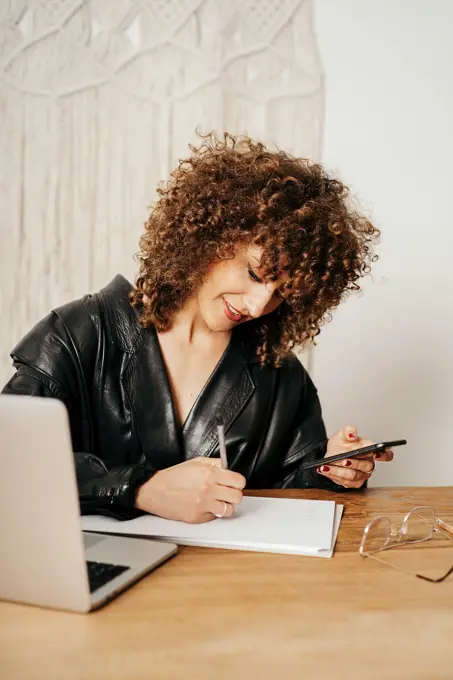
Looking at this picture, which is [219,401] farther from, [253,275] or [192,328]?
[253,275]

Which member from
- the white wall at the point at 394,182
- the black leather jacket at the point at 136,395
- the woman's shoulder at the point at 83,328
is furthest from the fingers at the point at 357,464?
the white wall at the point at 394,182

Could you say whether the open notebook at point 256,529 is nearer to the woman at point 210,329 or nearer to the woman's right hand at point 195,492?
the woman's right hand at point 195,492

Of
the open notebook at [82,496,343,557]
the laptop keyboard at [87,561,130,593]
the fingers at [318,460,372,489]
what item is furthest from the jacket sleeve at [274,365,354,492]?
the laptop keyboard at [87,561,130,593]

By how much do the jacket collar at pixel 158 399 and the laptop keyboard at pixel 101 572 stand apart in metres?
0.67

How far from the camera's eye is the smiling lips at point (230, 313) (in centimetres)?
176

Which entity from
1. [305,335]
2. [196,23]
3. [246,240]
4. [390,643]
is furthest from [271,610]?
[196,23]

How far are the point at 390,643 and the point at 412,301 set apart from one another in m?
2.47

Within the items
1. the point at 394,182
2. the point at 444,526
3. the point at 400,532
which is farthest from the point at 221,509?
the point at 394,182

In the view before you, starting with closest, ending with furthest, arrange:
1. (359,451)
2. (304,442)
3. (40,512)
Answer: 1. (40,512)
2. (359,451)
3. (304,442)

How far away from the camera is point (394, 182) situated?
3.19 metres

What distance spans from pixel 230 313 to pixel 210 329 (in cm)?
13

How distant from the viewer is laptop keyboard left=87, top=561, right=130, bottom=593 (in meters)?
1.00

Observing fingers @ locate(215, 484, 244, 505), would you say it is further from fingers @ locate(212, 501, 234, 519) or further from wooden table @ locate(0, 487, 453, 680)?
wooden table @ locate(0, 487, 453, 680)

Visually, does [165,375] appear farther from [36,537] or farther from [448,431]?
[448,431]
